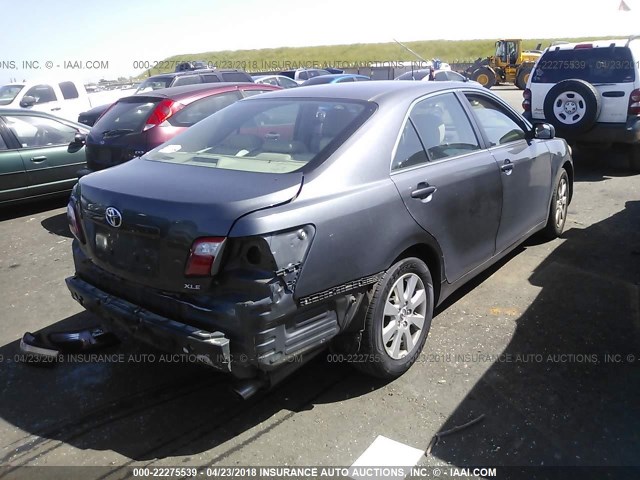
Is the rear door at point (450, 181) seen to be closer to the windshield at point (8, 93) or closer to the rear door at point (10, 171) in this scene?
the rear door at point (10, 171)

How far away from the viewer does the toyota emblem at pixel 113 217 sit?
109 inches

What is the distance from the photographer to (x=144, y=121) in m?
6.32

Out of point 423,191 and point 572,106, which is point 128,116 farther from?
point 572,106

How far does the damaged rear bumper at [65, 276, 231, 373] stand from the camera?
8.09ft

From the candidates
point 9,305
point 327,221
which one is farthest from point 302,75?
point 327,221

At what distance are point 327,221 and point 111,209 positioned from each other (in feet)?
3.66

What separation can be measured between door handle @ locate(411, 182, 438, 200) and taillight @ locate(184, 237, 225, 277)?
122cm

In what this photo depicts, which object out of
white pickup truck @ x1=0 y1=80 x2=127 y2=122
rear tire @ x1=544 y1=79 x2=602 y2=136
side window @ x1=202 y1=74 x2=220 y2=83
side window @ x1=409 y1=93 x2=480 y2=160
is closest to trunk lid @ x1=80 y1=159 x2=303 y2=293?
side window @ x1=409 y1=93 x2=480 y2=160

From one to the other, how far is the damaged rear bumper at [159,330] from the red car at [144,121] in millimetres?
3441

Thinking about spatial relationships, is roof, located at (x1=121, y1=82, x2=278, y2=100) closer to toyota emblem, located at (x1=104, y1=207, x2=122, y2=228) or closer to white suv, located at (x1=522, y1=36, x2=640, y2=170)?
toyota emblem, located at (x1=104, y1=207, x2=122, y2=228)

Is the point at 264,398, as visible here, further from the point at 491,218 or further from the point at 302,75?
the point at 302,75

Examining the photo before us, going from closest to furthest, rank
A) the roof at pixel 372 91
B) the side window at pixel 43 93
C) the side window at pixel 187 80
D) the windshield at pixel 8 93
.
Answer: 1. the roof at pixel 372 91
2. the windshield at pixel 8 93
3. the side window at pixel 43 93
4. the side window at pixel 187 80

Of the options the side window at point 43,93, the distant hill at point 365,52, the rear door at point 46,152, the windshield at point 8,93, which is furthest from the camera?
the distant hill at point 365,52

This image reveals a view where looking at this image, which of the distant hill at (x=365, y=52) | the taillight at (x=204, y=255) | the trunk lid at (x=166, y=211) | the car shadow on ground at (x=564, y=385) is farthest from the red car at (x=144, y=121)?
the distant hill at (x=365, y=52)
